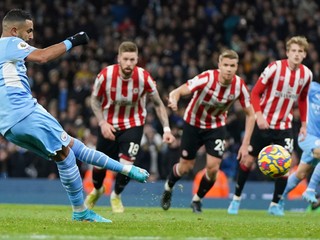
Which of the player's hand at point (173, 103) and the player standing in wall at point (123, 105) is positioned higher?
the player's hand at point (173, 103)

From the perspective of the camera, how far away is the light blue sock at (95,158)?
970 centimetres

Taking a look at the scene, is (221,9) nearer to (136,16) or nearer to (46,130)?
(136,16)

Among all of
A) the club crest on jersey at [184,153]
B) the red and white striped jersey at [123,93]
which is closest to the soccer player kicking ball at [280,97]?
the club crest on jersey at [184,153]

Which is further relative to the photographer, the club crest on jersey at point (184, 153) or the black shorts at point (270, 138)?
the club crest on jersey at point (184, 153)

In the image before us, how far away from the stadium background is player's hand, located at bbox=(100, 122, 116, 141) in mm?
6880

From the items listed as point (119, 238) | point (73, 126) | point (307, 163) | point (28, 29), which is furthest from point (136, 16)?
point (119, 238)

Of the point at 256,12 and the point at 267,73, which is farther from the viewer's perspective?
the point at 256,12

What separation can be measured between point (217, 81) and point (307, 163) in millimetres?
2442

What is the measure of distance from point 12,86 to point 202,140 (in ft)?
18.6

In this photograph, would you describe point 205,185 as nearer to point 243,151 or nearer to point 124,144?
point 243,151

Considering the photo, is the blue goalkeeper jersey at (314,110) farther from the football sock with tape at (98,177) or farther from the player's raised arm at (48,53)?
the player's raised arm at (48,53)

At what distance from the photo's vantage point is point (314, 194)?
14992 millimetres

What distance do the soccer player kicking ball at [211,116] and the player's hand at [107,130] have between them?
139cm

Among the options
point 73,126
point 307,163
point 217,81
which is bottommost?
point 73,126
